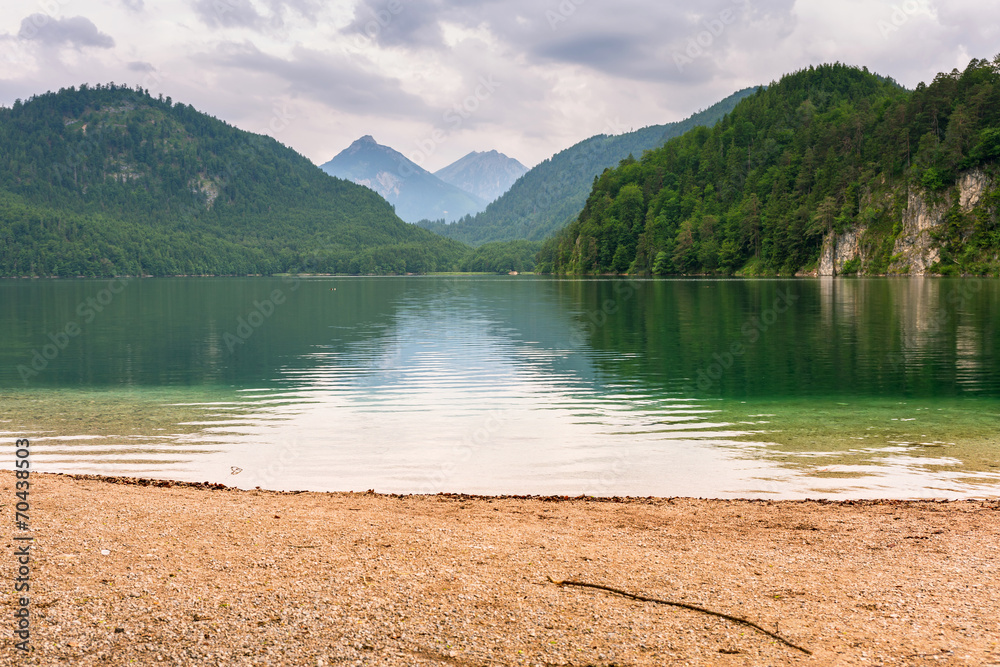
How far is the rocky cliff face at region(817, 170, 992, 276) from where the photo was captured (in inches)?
5837

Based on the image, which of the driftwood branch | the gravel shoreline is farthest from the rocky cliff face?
the driftwood branch

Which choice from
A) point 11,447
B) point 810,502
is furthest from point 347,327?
point 810,502

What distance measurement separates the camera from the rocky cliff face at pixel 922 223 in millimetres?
148250

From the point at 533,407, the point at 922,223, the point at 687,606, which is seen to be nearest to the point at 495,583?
the point at 687,606

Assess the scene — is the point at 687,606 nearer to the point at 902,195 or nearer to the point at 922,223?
the point at 922,223

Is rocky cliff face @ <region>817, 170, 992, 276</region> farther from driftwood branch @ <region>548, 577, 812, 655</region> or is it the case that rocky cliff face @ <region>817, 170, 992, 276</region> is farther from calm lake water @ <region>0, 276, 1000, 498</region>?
driftwood branch @ <region>548, 577, 812, 655</region>

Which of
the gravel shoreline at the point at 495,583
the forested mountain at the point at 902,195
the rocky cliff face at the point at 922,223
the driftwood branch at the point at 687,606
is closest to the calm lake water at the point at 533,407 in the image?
the gravel shoreline at the point at 495,583

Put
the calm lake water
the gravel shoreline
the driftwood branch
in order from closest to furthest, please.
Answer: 1. the gravel shoreline
2. the driftwood branch
3. the calm lake water

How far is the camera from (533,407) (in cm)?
2608

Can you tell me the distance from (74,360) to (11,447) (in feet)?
73.0

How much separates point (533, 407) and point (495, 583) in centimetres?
1700

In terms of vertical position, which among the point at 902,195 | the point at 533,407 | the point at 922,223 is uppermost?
the point at 902,195

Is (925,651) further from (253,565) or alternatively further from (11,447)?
(11,447)

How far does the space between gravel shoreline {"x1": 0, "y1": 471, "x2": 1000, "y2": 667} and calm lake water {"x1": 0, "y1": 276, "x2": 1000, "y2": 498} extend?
3896 mm
